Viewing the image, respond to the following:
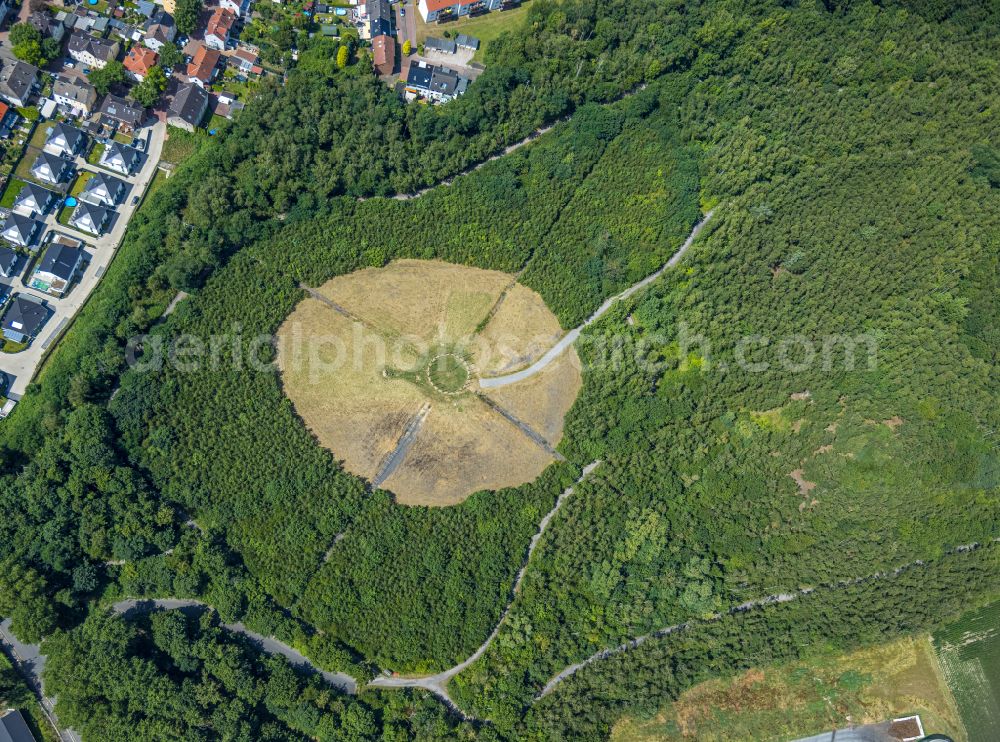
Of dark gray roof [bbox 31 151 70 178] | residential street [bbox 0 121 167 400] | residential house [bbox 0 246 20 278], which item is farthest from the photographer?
dark gray roof [bbox 31 151 70 178]

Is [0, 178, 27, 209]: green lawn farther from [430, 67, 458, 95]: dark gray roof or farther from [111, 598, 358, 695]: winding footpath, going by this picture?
[430, 67, 458, 95]: dark gray roof

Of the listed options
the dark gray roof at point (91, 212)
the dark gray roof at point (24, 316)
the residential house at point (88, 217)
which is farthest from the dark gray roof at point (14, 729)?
the dark gray roof at point (91, 212)

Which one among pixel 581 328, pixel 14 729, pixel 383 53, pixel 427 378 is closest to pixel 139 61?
pixel 383 53

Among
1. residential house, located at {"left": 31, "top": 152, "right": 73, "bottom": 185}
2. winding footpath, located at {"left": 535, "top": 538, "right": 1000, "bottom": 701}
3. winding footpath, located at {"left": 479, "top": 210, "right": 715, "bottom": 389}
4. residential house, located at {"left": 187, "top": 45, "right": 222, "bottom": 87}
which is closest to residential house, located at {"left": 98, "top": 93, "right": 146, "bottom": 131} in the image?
residential house, located at {"left": 187, "top": 45, "right": 222, "bottom": 87}

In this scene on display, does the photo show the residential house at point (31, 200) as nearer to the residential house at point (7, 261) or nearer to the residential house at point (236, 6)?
the residential house at point (7, 261)

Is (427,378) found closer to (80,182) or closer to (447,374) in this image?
(447,374)
